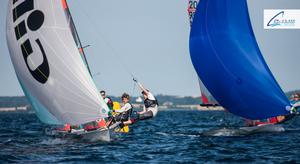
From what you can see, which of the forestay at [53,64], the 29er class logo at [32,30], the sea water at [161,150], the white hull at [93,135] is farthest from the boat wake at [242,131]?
the 29er class logo at [32,30]

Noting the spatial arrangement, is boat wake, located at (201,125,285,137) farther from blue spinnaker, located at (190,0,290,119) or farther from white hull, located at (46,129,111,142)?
white hull, located at (46,129,111,142)

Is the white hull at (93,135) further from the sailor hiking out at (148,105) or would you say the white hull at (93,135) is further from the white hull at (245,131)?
the white hull at (245,131)

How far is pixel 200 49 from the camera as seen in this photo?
31531mm

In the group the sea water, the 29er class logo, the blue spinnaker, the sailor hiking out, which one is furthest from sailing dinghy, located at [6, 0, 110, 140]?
the blue spinnaker

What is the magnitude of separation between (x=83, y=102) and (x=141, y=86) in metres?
5.12

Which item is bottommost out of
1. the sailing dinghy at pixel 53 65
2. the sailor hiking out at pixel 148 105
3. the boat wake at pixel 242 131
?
the boat wake at pixel 242 131

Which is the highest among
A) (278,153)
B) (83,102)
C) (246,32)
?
(246,32)

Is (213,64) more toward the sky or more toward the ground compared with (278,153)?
more toward the sky

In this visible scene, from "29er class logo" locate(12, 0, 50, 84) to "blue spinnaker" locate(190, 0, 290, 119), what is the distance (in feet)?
25.6

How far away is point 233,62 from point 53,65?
8.49 meters

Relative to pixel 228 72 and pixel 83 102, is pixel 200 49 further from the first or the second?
pixel 83 102

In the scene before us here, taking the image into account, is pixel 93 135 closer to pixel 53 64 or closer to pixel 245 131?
pixel 53 64

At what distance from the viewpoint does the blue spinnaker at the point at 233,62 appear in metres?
30.0

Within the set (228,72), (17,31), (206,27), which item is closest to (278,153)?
(228,72)
